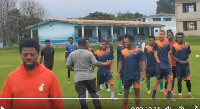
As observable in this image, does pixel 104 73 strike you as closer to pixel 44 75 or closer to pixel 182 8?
pixel 44 75

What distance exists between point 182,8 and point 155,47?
142 feet

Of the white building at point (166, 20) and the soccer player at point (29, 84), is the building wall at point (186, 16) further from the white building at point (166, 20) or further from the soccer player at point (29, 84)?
the soccer player at point (29, 84)

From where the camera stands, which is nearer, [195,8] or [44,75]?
[44,75]

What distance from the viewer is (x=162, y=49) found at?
9.32 metres

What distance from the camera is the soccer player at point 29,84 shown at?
12.8 ft

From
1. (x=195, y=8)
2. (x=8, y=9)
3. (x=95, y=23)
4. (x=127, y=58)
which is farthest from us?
(x=8, y=9)

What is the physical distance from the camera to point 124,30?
51.7 meters

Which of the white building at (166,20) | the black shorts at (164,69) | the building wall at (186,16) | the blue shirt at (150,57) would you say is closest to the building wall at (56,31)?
the building wall at (186,16)

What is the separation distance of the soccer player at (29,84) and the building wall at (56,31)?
43.3 meters

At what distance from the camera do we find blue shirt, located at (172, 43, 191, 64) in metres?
9.34

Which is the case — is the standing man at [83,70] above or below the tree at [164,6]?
below

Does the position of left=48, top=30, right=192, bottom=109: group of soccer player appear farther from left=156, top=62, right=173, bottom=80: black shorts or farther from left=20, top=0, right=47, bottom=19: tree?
left=20, top=0, right=47, bottom=19: tree

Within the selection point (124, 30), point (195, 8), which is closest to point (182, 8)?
point (195, 8)

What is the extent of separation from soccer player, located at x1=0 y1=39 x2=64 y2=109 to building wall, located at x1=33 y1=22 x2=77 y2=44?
142ft
